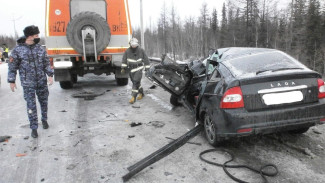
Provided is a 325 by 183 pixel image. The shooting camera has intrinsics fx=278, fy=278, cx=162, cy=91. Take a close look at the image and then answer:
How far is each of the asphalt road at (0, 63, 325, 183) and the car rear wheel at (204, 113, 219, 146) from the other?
132 millimetres

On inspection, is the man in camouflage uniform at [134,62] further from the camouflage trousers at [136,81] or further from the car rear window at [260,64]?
the car rear window at [260,64]

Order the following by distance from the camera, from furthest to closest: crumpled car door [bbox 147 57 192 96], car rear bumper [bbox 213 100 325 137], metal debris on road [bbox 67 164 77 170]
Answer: crumpled car door [bbox 147 57 192 96], metal debris on road [bbox 67 164 77 170], car rear bumper [bbox 213 100 325 137]

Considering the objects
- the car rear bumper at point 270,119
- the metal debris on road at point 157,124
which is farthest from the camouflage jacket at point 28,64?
the car rear bumper at point 270,119

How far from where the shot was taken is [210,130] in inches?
162

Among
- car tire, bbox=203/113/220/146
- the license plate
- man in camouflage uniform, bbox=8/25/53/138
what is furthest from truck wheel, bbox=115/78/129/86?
the license plate

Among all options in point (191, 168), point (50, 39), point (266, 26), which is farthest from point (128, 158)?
point (266, 26)

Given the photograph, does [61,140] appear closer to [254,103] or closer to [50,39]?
[254,103]

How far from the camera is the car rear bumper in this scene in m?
3.43

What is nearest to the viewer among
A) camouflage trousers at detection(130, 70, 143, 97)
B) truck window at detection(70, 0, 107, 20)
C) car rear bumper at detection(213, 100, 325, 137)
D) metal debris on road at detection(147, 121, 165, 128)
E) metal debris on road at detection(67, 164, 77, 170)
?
car rear bumper at detection(213, 100, 325, 137)

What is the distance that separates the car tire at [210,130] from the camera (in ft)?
12.7

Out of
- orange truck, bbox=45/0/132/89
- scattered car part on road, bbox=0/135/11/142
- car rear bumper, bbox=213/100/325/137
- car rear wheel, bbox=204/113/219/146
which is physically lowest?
scattered car part on road, bbox=0/135/11/142

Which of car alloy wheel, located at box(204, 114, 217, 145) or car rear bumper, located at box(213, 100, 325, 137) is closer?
car rear bumper, located at box(213, 100, 325, 137)

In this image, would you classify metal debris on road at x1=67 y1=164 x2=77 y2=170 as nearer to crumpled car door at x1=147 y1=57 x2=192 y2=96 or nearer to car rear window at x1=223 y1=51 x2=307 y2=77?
car rear window at x1=223 y1=51 x2=307 y2=77

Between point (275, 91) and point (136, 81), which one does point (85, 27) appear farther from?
point (275, 91)
